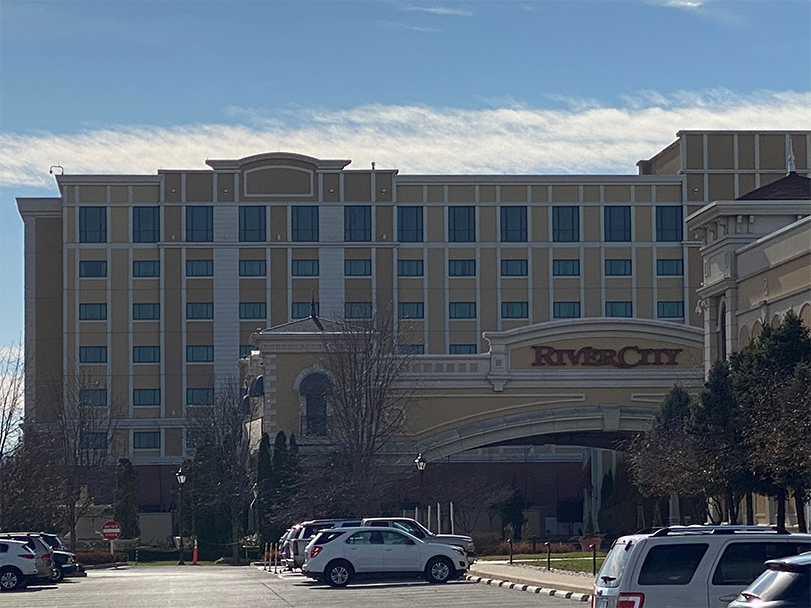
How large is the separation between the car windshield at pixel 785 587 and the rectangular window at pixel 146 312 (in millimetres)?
86517

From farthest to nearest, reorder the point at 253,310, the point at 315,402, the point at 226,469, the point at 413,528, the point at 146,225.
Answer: the point at 146,225
the point at 253,310
the point at 226,469
the point at 315,402
the point at 413,528

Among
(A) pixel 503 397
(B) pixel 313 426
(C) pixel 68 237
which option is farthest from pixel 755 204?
(C) pixel 68 237

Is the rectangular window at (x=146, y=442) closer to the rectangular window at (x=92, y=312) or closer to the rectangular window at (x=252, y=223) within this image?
the rectangular window at (x=92, y=312)

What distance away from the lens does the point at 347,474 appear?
59062mm

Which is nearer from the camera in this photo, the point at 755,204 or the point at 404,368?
the point at 755,204

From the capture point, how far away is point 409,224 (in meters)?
96.8

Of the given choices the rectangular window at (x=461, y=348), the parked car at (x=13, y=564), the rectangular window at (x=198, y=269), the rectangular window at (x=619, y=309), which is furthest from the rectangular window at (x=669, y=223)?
the parked car at (x=13, y=564)

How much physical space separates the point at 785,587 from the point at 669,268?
86368 mm

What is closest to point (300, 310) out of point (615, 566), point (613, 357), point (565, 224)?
point (565, 224)

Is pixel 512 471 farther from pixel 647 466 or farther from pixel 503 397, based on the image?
pixel 647 466

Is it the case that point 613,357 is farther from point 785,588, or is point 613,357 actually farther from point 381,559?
point 785,588

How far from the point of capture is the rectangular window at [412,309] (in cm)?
9569

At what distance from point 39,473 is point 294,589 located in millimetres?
27667

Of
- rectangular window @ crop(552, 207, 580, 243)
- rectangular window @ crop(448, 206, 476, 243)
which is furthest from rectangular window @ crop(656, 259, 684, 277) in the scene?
rectangular window @ crop(448, 206, 476, 243)
